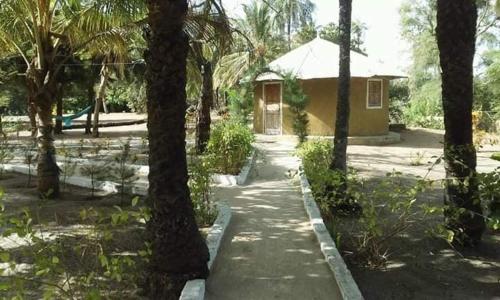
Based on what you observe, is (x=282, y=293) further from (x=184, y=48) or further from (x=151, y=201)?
(x=184, y=48)

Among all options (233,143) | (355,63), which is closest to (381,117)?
(355,63)

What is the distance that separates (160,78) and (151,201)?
1.16 meters

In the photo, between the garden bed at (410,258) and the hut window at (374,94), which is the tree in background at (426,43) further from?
the garden bed at (410,258)

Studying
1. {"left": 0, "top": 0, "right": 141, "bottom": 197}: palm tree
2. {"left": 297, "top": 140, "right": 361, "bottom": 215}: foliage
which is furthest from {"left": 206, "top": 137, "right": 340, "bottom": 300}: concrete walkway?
{"left": 0, "top": 0, "right": 141, "bottom": 197}: palm tree

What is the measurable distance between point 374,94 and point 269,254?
16.7 m

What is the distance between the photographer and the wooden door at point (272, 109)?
21.7 metres

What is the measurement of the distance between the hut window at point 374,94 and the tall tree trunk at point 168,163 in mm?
17387

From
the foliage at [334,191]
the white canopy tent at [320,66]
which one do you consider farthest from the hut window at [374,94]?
the foliage at [334,191]

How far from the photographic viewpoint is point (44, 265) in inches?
135

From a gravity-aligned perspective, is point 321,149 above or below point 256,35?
below

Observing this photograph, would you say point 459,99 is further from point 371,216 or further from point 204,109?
point 204,109

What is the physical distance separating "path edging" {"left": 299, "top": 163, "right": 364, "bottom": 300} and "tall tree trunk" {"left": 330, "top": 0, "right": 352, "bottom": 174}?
0.87 metres

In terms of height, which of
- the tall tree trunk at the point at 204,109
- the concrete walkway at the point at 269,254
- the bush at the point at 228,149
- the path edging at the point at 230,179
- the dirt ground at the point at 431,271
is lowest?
the dirt ground at the point at 431,271

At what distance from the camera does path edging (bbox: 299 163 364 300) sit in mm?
4583
